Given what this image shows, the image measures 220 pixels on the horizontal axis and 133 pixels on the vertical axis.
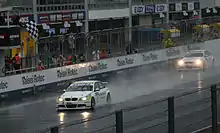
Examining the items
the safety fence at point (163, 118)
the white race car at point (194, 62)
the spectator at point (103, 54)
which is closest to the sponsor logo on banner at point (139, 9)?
the white race car at point (194, 62)

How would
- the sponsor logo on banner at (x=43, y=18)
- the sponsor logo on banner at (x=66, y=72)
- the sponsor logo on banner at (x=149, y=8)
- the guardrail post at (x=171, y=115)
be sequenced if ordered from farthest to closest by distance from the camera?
1. the sponsor logo on banner at (x=149, y=8)
2. the sponsor logo on banner at (x=43, y=18)
3. the sponsor logo on banner at (x=66, y=72)
4. the guardrail post at (x=171, y=115)

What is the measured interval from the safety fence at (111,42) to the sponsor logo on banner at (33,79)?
1.08 meters

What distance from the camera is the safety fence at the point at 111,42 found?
33969 millimetres

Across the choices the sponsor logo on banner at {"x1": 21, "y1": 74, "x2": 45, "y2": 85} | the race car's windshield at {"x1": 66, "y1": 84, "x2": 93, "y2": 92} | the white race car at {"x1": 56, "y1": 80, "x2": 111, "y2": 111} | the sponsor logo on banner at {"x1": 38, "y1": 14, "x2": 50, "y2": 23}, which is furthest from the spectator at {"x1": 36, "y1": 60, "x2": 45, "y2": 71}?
the sponsor logo on banner at {"x1": 38, "y1": 14, "x2": 50, "y2": 23}

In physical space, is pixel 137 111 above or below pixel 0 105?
above

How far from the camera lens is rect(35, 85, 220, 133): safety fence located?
7.08 metres

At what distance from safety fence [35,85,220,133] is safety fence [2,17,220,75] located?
20781 mm

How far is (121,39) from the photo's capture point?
40.8m

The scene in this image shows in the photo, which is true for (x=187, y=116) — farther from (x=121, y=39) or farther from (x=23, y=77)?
(x=121, y=39)

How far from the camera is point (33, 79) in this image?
29297mm

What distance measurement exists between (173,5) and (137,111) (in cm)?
6660

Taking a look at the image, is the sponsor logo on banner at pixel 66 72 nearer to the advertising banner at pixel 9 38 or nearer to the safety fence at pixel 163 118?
the advertising banner at pixel 9 38

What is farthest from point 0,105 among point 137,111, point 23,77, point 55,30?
point 55,30

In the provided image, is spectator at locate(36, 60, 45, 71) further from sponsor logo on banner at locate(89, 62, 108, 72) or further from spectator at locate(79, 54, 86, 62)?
spectator at locate(79, 54, 86, 62)
